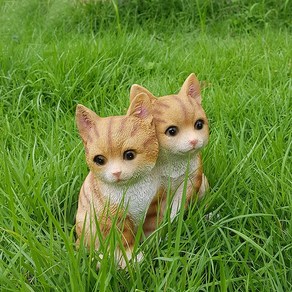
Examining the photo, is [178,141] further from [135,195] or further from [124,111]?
[124,111]

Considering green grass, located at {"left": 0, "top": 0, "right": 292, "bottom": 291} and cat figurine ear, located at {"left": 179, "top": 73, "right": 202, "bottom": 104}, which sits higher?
cat figurine ear, located at {"left": 179, "top": 73, "right": 202, "bottom": 104}

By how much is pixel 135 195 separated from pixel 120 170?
118 millimetres

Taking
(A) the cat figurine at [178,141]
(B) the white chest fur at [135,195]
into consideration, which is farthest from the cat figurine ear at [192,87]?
(B) the white chest fur at [135,195]

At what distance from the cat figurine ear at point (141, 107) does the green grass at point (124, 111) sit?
0.32m

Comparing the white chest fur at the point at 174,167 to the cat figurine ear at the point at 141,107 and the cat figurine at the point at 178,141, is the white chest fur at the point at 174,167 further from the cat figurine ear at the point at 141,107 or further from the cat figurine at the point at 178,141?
the cat figurine ear at the point at 141,107

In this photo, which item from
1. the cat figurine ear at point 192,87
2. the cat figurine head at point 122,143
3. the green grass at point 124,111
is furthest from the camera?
the cat figurine ear at point 192,87

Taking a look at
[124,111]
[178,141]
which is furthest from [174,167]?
[124,111]

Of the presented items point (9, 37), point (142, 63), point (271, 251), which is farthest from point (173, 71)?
point (271, 251)

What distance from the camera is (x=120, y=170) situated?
1.68 metres

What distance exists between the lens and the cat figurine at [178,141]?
1.78m

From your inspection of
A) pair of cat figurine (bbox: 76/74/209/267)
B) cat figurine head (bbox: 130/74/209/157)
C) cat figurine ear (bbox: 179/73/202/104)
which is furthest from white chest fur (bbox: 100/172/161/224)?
cat figurine ear (bbox: 179/73/202/104)

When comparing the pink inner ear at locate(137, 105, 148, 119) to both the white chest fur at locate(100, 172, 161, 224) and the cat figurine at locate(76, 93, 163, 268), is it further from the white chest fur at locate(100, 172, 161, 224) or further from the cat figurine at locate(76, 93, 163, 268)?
the white chest fur at locate(100, 172, 161, 224)

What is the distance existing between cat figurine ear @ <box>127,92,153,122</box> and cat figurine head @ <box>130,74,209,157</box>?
51 millimetres

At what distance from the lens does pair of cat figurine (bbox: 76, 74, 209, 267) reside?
1.70 meters
